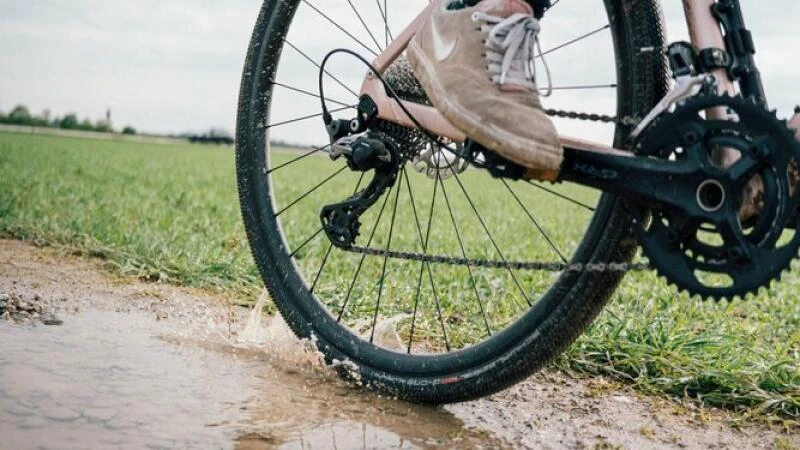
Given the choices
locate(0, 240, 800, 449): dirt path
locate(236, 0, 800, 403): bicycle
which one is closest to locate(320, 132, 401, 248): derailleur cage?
locate(236, 0, 800, 403): bicycle

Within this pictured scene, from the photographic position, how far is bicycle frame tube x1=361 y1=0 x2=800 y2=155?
2.03m

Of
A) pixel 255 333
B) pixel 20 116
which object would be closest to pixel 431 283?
pixel 255 333

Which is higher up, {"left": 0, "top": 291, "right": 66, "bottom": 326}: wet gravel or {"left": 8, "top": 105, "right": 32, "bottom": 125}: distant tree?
{"left": 8, "top": 105, "right": 32, "bottom": 125}: distant tree

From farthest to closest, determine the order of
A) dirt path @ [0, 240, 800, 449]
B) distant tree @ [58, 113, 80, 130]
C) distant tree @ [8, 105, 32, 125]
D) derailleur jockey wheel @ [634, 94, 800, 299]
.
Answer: distant tree @ [58, 113, 80, 130] < distant tree @ [8, 105, 32, 125] < dirt path @ [0, 240, 800, 449] < derailleur jockey wheel @ [634, 94, 800, 299]

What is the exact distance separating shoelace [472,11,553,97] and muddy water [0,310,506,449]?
0.89m

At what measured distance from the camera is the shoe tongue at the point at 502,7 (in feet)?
6.83

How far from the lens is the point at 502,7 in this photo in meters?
2.08

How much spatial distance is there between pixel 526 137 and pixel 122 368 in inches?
53.6

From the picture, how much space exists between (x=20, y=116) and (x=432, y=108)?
57.9 metres

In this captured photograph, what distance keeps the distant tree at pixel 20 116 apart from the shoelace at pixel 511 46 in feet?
181

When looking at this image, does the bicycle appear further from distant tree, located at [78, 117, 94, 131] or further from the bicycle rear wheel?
distant tree, located at [78, 117, 94, 131]

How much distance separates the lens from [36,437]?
6.29ft

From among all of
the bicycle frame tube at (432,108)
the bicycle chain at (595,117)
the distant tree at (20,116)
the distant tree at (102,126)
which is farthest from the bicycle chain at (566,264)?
the distant tree at (102,126)

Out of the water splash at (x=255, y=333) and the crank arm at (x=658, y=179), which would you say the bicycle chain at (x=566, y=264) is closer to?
the crank arm at (x=658, y=179)
